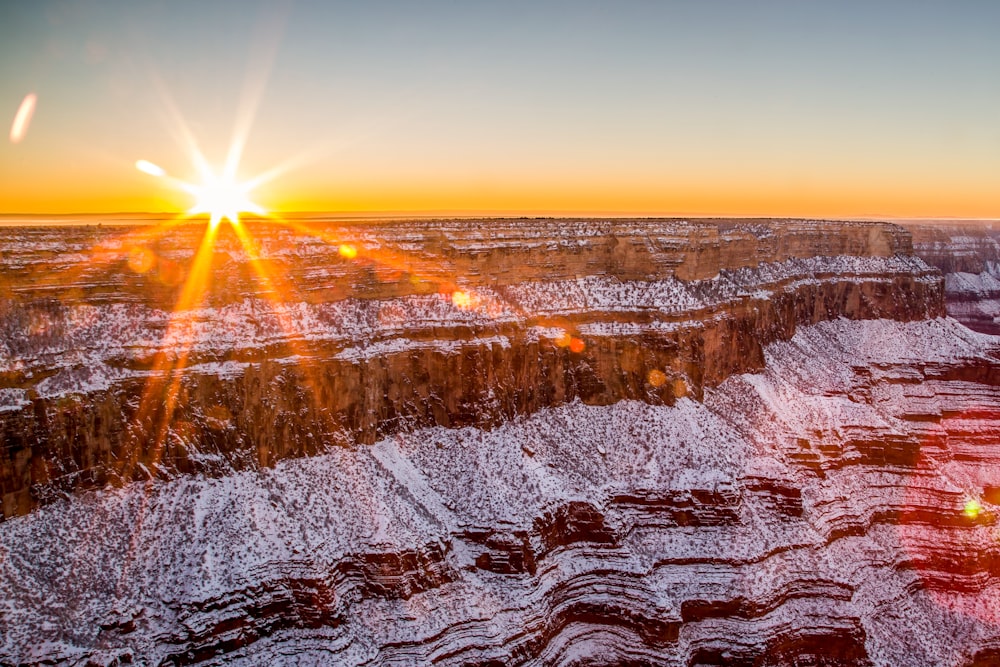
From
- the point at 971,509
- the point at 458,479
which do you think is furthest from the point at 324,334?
the point at 971,509

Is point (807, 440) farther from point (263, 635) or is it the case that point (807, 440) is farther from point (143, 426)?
point (143, 426)

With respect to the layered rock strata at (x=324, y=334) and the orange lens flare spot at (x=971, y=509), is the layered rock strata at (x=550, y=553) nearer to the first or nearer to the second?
Result: the orange lens flare spot at (x=971, y=509)

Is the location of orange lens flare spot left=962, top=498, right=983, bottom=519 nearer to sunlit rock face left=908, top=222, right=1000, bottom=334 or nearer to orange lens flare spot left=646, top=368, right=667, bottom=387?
orange lens flare spot left=646, top=368, right=667, bottom=387

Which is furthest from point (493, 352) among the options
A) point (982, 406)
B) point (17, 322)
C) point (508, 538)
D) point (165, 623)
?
point (982, 406)

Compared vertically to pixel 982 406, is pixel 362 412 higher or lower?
higher

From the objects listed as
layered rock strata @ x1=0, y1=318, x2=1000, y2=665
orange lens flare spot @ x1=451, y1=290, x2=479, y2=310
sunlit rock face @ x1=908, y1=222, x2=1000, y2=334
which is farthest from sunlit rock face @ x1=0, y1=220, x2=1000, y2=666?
sunlit rock face @ x1=908, y1=222, x2=1000, y2=334

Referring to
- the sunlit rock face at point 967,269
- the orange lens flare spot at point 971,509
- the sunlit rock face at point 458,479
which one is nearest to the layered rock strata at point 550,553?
the sunlit rock face at point 458,479

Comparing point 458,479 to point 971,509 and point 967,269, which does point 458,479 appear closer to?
point 971,509
